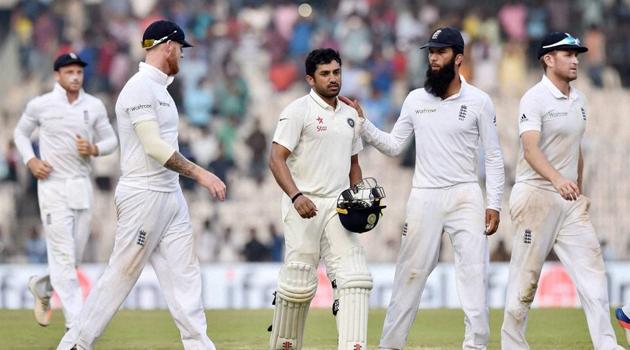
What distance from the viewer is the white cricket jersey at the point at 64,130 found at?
40.7ft

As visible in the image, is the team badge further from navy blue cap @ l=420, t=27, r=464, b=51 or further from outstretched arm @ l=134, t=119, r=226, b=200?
outstretched arm @ l=134, t=119, r=226, b=200

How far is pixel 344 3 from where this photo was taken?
24.2 metres

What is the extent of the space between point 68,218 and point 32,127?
1.04m

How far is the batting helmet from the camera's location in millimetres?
8836

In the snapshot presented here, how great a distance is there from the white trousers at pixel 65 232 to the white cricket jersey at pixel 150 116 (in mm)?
2701

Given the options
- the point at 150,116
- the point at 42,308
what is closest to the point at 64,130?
Answer: the point at 42,308

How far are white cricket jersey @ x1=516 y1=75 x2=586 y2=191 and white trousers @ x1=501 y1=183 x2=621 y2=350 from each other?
16cm

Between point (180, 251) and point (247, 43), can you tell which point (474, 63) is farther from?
point (180, 251)

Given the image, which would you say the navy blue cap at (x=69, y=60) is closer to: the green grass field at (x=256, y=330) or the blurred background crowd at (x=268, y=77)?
the green grass field at (x=256, y=330)

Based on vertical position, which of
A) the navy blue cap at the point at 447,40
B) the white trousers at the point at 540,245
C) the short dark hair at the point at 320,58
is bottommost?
the white trousers at the point at 540,245

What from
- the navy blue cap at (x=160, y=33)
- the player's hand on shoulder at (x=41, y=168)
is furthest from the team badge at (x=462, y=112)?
the player's hand on shoulder at (x=41, y=168)

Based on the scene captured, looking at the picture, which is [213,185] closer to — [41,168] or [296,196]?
[296,196]

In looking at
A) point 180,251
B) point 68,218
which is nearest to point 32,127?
point 68,218

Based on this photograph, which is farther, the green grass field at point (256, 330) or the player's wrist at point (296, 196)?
the green grass field at point (256, 330)
